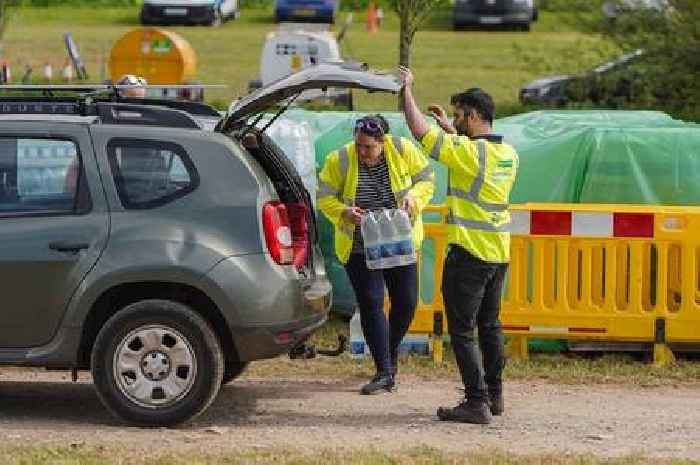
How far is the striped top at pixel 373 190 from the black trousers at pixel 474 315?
3.16 ft

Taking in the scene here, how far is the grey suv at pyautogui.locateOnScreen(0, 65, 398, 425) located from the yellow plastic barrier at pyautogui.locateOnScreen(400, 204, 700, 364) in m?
2.43

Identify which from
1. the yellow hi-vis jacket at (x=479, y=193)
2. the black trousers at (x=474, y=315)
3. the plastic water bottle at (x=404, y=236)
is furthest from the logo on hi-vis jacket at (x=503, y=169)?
the plastic water bottle at (x=404, y=236)

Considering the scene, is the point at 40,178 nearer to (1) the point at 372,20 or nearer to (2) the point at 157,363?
(2) the point at 157,363

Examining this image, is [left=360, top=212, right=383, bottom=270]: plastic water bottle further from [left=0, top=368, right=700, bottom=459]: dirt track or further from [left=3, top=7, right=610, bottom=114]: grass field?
[left=3, top=7, right=610, bottom=114]: grass field

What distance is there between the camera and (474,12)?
4112 cm

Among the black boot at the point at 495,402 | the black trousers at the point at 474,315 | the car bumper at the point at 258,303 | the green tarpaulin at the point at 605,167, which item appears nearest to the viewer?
the car bumper at the point at 258,303

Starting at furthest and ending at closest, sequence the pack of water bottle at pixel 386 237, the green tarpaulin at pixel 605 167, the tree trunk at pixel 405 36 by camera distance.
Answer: the tree trunk at pixel 405 36 → the green tarpaulin at pixel 605 167 → the pack of water bottle at pixel 386 237

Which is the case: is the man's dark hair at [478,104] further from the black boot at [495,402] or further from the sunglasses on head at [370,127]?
the black boot at [495,402]

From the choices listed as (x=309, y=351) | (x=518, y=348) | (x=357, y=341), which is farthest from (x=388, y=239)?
(x=518, y=348)

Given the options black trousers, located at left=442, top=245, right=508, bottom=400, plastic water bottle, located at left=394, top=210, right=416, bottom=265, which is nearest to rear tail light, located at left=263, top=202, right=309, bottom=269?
plastic water bottle, located at left=394, top=210, right=416, bottom=265

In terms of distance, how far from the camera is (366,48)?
36.9m

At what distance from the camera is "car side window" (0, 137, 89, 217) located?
8789 millimetres

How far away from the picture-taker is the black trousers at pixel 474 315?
885 centimetres

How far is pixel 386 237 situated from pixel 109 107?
5.65 ft
